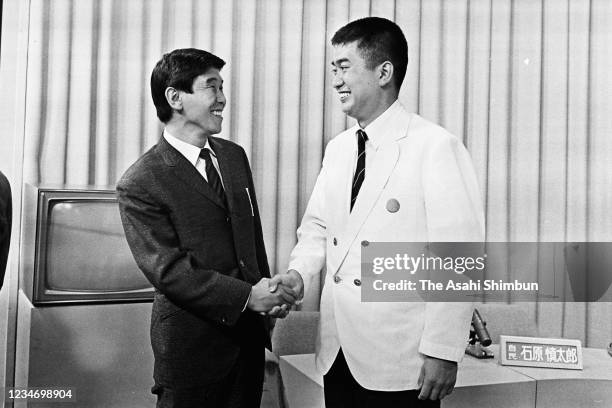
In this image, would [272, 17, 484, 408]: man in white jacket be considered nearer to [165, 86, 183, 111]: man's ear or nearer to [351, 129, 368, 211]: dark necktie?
[351, 129, 368, 211]: dark necktie

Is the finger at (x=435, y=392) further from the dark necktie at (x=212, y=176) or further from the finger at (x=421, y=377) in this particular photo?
the dark necktie at (x=212, y=176)

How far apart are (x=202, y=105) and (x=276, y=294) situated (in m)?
0.39

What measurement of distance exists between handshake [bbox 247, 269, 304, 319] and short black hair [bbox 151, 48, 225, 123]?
0.39 m

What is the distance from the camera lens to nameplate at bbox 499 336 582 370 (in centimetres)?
127

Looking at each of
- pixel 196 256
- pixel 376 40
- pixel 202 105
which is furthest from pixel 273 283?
pixel 376 40

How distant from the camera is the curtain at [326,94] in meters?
1.42

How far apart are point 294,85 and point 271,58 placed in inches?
3.9

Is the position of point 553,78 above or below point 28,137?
above

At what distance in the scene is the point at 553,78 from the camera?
155cm

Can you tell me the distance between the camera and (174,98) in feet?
3.56

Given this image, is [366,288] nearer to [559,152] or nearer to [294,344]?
[294,344]

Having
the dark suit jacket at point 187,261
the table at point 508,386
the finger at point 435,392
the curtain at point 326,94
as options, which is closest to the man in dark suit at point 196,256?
the dark suit jacket at point 187,261

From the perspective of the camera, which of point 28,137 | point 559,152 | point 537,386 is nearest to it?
point 537,386

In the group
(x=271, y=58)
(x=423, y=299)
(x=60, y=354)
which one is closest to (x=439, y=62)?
(x=271, y=58)
